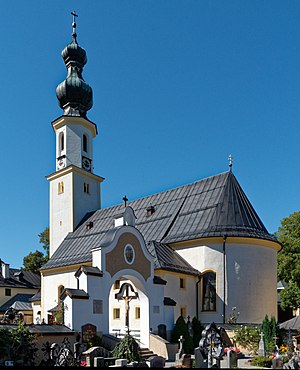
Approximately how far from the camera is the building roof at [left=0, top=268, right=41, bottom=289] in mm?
46094

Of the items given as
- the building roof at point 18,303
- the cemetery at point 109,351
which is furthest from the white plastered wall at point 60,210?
the cemetery at point 109,351

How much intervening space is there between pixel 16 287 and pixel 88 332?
28.6m

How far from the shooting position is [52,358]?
16797 millimetres

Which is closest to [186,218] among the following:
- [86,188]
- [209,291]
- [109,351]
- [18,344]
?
[209,291]

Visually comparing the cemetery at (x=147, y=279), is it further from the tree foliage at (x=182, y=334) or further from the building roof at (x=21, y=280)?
the building roof at (x=21, y=280)

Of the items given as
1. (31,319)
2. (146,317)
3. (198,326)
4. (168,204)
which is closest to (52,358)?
(146,317)

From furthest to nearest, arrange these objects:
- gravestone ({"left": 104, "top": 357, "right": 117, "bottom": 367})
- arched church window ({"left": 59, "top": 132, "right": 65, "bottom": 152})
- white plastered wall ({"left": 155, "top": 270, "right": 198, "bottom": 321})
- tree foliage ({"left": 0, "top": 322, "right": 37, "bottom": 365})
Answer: arched church window ({"left": 59, "top": 132, "right": 65, "bottom": 152}) < white plastered wall ({"left": 155, "top": 270, "right": 198, "bottom": 321}) < gravestone ({"left": 104, "top": 357, "right": 117, "bottom": 367}) < tree foliage ({"left": 0, "top": 322, "right": 37, "bottom": 365})

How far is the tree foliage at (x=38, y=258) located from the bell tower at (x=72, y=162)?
1405 cm

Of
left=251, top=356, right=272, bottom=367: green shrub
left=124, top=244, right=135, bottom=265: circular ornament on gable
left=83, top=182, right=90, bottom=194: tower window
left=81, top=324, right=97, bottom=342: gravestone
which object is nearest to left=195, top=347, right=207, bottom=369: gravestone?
left=251, top=356, right=272, bottom=367: green shrub

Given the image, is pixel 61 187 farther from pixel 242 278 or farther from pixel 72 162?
pixel 242 278

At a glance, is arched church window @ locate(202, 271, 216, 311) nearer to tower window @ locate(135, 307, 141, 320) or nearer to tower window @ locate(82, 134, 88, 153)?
tower window @ locate(135, 307, 141, 320)

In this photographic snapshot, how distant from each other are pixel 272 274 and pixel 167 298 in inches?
291

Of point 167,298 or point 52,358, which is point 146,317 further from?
point 52,358

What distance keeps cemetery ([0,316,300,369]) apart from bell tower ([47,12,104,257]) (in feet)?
58.8
